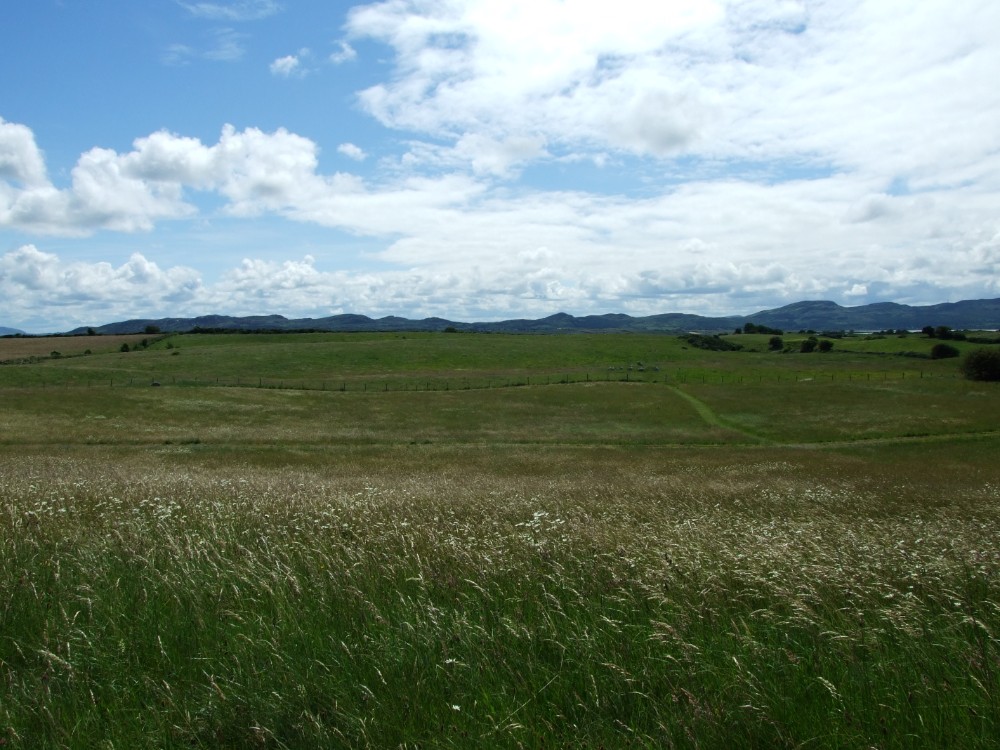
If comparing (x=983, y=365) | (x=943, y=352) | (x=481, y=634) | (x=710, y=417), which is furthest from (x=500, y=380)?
(x=481, y=634)

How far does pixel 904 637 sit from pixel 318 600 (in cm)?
444

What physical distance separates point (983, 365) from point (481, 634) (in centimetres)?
10171

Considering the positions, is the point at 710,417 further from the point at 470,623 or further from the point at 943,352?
the point at 943,352

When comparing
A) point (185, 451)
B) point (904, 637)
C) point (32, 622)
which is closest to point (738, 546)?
point (904, 637)

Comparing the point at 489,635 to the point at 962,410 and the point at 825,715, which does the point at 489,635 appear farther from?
the point at 962,410

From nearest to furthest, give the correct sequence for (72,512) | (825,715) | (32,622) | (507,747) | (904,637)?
(507,747)
(825,715)
(904,637)
(32,622)
(72,512)

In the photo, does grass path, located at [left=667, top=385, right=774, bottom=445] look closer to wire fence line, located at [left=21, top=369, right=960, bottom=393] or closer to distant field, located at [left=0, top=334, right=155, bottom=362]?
wire fence line, located at [left=21, top=369, right=960, bottom=393]

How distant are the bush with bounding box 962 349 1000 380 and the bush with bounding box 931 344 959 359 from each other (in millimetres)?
38508

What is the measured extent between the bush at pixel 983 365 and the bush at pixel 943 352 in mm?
38508

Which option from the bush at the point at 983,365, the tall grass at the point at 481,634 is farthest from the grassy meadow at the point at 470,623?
the bush at the point at 983,365

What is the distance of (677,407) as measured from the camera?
69.1 meters

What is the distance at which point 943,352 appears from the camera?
121750mm

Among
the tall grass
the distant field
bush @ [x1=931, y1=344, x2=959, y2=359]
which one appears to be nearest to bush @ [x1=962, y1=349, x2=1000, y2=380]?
bush @ [x1=931, y1=344, x2=959, y2=359]

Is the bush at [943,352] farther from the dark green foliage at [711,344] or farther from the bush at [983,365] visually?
the dark green foliage at [711,344]
